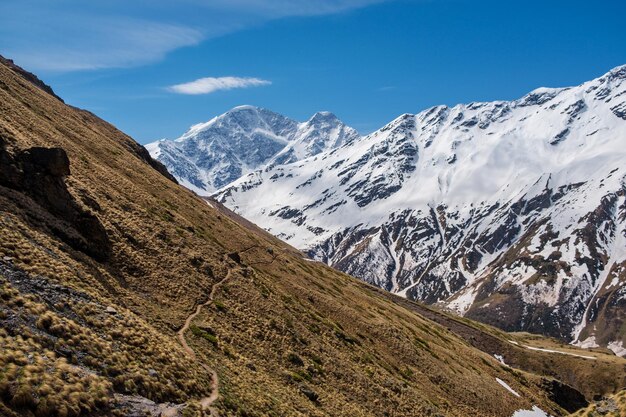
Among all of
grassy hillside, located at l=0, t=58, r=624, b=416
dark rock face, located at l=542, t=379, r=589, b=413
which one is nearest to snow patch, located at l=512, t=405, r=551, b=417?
grassy hillside, located at l=0, t=58, r=624, b=416

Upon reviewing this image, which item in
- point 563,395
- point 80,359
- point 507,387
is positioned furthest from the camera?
point 563,395

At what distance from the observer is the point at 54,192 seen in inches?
1662

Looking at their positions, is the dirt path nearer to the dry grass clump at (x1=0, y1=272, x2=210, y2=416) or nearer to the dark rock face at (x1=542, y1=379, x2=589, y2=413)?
the dry grass clump at (x1=0, y1=272, x2=210, y2=416)

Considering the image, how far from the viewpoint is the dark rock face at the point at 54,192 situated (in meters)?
39.5

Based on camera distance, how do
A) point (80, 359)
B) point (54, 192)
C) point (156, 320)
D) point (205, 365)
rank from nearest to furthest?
point (80, 359) < point (205, 365) < point (156, 320) < point (54, 192)

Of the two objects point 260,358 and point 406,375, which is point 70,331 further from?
point 406,375

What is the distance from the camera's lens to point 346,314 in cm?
7588

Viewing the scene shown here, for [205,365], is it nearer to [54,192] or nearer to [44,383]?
[44,383]

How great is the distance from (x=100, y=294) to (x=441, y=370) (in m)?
55.4

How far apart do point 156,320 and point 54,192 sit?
15.0 meters

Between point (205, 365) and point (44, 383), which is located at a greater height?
point (205, 365)

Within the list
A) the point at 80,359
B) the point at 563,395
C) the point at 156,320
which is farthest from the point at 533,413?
the point at 80,359

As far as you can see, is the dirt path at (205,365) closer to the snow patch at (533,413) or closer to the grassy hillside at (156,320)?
the grassy hillside at (156,320)

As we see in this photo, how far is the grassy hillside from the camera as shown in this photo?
2527 cm
